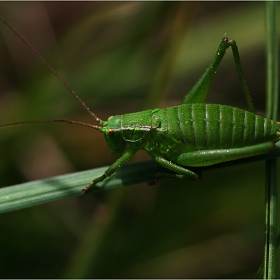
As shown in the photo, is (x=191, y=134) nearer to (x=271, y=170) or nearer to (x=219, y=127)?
(x=219, y=127)

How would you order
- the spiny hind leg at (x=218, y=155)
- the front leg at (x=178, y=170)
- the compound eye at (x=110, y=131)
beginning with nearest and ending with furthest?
the spiny hind leg at (x=218, y=155) < the front leg at (x=178, y=170) < the compound eye at (x=110, y=131)

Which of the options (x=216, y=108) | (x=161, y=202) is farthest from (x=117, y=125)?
(x=161, y=202)

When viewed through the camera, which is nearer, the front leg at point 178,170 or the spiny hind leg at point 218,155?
the spiny hind leg at point 218,155

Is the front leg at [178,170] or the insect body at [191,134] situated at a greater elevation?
the insect body at [191,134]

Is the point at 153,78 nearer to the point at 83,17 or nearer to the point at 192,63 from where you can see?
the point at 192,63

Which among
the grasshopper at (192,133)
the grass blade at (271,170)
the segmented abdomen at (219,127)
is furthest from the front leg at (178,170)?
the grass blade at (271,170)

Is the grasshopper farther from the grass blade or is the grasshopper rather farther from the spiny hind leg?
the grass blade

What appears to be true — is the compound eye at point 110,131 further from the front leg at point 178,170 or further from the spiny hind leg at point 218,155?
the spiny hind leg at point 218,155
